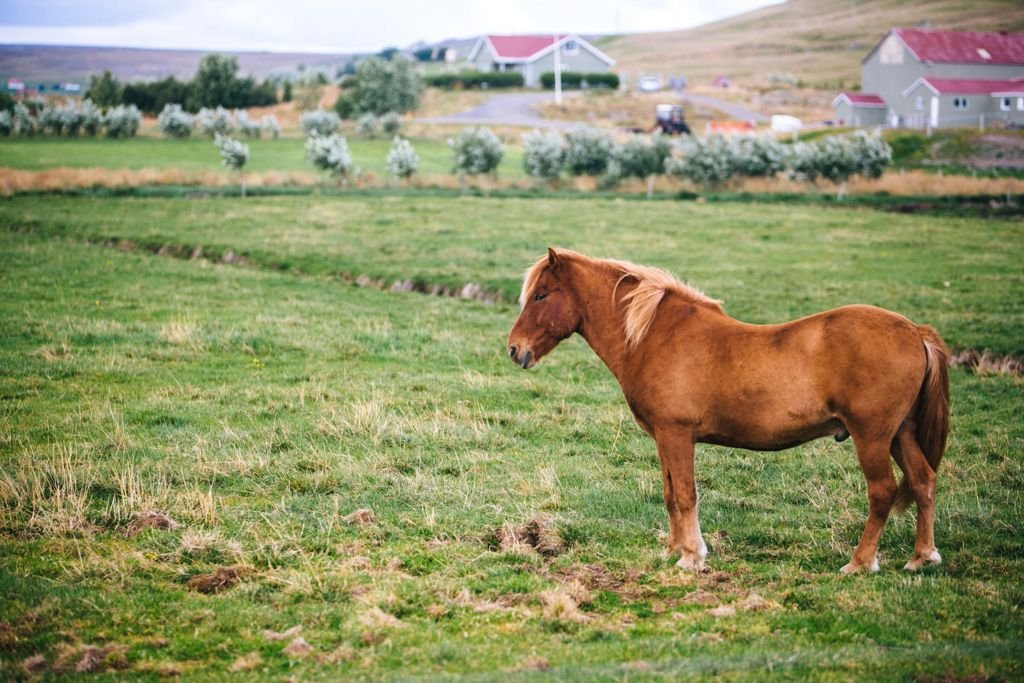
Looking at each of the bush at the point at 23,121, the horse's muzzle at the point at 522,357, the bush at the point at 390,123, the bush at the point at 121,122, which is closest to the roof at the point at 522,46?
the bush at the point at 390,123

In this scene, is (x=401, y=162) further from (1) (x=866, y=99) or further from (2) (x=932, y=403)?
(1) (x=866, y=99)

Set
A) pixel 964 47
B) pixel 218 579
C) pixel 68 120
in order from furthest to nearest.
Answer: pixel 964 47 → pixel 68 120 → pixel 218 579

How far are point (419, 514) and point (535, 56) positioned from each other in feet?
383

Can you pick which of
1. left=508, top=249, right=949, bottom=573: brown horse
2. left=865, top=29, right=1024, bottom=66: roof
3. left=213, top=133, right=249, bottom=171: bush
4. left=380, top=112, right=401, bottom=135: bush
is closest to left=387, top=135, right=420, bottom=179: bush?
left=213, top=133, right=249, bottom=171: bush

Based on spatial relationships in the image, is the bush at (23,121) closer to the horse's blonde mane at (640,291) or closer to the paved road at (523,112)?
the paved road at (523,112)

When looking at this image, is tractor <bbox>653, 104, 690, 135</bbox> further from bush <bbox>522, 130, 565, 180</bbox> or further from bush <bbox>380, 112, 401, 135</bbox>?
bush <bbox>522, 130, 565, 180</bbox>

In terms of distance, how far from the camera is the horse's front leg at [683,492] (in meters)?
8.11

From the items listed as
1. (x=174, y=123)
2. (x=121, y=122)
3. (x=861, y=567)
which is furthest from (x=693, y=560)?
(x=121, y=122)

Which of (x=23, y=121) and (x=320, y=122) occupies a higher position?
(x=23, y=121)

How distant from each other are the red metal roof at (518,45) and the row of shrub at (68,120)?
186 ft

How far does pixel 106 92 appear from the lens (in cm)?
9131

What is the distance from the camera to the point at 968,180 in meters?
50.1

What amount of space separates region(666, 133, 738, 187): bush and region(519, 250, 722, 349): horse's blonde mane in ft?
146

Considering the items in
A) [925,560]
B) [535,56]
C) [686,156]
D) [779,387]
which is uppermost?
[535,56]
